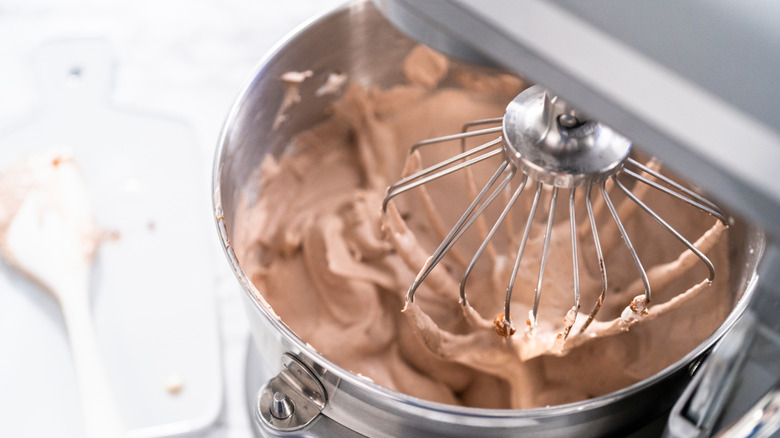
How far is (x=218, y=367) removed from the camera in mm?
Answer: 621

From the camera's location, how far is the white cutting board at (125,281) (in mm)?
600

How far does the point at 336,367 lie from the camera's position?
0.36 meters

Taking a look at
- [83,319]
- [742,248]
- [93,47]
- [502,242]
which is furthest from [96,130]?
[742,248]

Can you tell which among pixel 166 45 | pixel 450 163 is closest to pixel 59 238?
pixel 166 45

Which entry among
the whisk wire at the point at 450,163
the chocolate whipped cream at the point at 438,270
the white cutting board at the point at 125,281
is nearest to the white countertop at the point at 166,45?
the white cutting board at the point at 125,281

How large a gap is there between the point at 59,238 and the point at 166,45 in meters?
0.26

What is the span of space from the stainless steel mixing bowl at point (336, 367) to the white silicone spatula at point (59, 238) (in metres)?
0.19

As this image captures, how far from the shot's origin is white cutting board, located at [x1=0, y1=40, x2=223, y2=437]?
60 centimetres

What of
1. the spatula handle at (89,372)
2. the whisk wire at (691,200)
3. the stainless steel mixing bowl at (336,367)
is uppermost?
the whisk wire at (691,200)

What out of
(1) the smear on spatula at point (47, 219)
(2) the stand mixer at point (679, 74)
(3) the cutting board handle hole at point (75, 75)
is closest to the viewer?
(2) the stand mixer at point (679, 74)

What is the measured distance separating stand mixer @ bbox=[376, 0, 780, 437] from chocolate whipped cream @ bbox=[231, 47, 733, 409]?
0.23 meters

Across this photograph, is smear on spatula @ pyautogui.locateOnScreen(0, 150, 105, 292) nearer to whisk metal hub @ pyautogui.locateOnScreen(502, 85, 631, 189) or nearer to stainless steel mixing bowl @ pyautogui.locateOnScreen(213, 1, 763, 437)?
stainless steel mixing bowl @ pyautogui.locateOnScreen(213, 1, 763, 437)

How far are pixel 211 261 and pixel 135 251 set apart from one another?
0.23ft

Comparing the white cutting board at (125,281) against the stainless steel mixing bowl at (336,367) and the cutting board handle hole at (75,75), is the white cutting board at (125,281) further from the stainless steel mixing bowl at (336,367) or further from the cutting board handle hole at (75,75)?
the stainless steel mixing bowl at (336,367)
